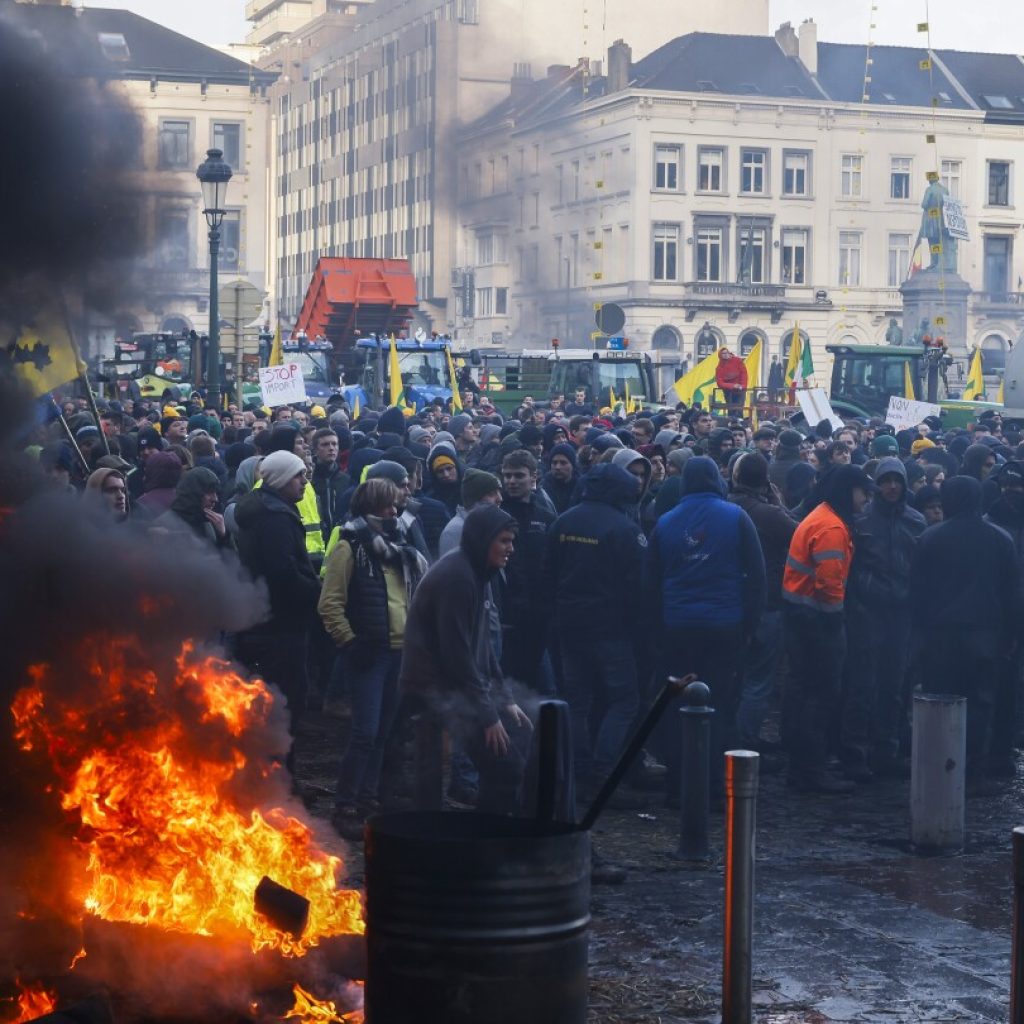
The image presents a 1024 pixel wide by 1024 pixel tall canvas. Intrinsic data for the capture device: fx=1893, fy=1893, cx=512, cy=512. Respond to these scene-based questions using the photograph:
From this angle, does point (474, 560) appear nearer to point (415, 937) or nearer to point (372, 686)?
point (372, 686)

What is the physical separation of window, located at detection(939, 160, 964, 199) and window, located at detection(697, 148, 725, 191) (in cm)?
1005

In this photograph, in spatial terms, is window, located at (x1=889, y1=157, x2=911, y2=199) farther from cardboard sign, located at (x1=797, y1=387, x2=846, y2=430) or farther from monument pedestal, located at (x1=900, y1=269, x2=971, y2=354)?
cardboard sign, located at (x1=797, y1=387, x2=846, y2=430)

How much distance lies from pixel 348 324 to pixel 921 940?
30.3 m

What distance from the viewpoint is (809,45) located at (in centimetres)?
7844

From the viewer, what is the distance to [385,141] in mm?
90688

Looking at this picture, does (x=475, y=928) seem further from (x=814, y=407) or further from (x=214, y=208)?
(x=814, y=407)

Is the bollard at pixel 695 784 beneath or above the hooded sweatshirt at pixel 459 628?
beneath

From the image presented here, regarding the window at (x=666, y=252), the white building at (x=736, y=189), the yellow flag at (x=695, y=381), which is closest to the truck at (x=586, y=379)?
the yellow flag at (x=695, y=381)

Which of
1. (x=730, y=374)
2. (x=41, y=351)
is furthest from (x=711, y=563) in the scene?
(x=730, y=374)

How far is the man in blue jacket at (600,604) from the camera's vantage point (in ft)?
34.4

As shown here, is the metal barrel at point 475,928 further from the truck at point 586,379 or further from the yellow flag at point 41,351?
the truck at point 586,379

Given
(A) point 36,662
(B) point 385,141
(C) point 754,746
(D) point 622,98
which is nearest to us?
(A) point 36,662

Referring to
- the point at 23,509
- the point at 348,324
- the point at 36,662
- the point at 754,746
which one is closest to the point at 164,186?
the point at 23,509

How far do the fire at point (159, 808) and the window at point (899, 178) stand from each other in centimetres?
7599
